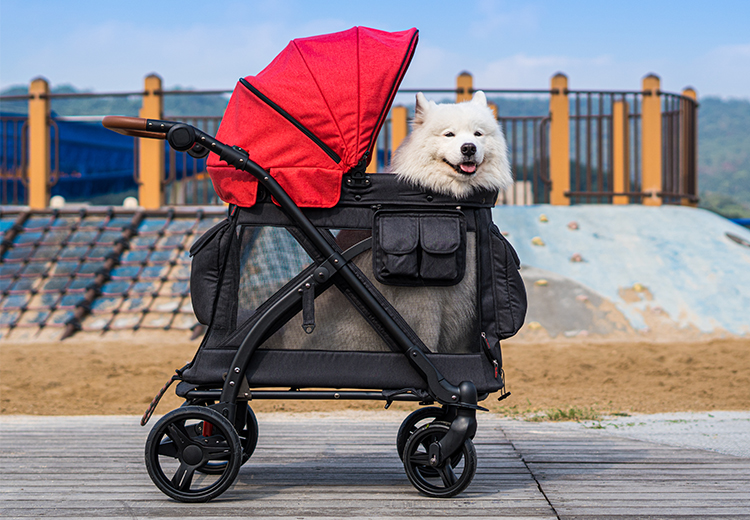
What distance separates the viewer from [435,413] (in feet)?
10.5

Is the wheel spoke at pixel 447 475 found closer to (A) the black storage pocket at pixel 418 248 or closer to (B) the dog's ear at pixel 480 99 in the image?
(A) the black storage pocket at pixel 418 248

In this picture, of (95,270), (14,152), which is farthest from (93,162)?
(95,270)

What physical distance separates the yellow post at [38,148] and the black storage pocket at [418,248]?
412 inches

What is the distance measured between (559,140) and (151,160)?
272 inches

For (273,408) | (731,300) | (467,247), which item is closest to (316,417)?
(273,408)

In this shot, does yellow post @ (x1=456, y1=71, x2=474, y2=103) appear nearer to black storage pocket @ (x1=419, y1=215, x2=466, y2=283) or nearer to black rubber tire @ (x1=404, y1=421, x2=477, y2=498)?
black storage pocket @ (x1=419, y1=215, x2=466, y2=283)

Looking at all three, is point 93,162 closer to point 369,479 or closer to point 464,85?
point 464,85

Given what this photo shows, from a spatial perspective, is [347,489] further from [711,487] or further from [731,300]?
[731,300]

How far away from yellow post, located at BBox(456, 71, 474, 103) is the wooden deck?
296 inches

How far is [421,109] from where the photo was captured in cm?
330

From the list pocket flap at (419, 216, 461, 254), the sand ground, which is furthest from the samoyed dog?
the sand ground

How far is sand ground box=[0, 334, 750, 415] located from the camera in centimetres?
598

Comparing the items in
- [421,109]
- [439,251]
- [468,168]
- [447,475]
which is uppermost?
[421,109]

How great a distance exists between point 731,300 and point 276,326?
26.3 ft
